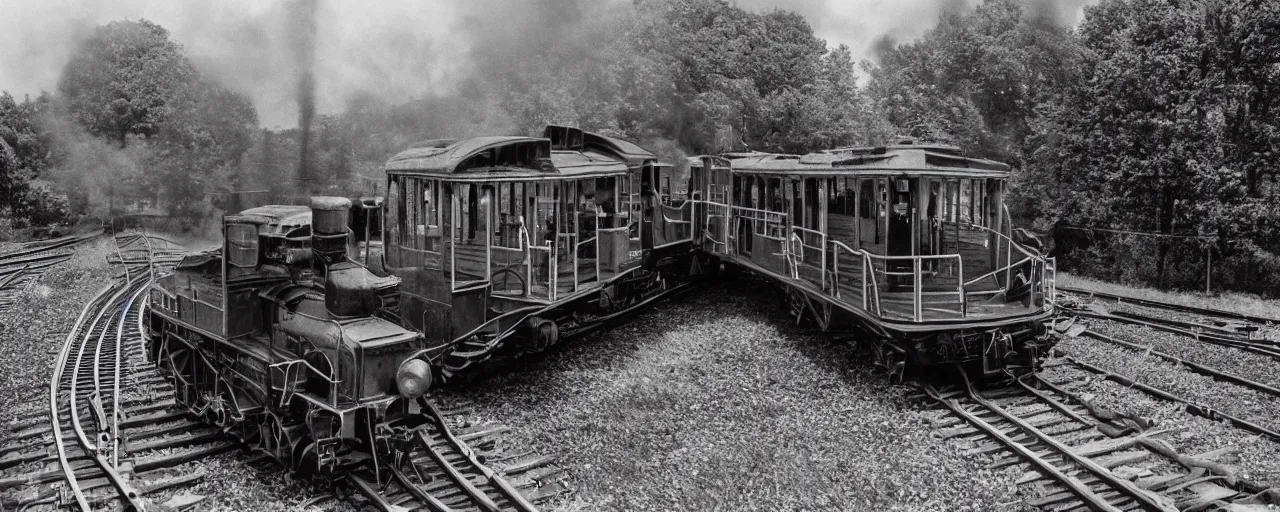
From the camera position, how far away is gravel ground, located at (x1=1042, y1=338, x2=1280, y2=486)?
10.6 meters

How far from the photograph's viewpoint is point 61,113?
3200cm

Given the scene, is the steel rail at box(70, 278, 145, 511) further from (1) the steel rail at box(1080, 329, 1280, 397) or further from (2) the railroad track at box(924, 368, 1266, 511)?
(1) the steel rail at box(1080, 329, 1280, 397)

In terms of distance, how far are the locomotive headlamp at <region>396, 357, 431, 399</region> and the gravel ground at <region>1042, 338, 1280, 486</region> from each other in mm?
8796

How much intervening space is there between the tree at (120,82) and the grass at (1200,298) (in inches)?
1136

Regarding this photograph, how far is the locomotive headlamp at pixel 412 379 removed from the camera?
9320mm

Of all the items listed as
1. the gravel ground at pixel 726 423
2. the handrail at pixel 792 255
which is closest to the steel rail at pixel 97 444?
the gravel ground at pixel 726 423

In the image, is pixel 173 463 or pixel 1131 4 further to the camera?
pixel 1131 4

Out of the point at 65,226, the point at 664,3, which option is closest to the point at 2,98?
the point at 65,226

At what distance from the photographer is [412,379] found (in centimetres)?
933

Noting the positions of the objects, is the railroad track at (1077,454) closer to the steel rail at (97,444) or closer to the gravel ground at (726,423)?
the gravel ground at (726,423)

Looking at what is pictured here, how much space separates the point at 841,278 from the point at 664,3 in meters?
20.1

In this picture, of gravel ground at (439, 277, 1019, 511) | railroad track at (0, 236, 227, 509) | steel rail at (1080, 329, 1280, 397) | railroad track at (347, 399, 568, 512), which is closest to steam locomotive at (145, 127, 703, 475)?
railroad track at (347, 399, 568, 512)

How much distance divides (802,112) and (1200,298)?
491 inches

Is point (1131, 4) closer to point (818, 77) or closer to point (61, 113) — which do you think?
point (818, 77)
